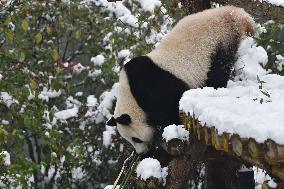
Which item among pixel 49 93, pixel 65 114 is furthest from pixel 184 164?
pixel 49 93

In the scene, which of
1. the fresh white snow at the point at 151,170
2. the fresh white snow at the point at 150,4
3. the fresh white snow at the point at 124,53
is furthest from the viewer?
the fresh white snow at the point at 124,53

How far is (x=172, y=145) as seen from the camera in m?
2.77

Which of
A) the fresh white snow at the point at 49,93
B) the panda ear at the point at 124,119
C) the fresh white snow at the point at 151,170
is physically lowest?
the fresh white snow at the point at 49,93

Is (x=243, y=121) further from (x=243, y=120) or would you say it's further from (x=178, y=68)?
(x=178, y=68)

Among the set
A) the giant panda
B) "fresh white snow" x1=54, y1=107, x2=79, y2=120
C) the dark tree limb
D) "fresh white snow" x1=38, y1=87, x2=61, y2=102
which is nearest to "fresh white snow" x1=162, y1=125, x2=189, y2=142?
the dark tree limb

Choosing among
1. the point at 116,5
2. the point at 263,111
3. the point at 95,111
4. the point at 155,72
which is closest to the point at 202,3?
the point at 155,72

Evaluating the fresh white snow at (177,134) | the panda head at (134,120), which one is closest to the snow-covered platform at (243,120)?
the fresh white snow at (177,134)

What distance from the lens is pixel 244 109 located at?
2094 millimetres

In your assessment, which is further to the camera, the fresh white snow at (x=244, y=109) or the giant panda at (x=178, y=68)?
the giant panda at (x=178, y=68)

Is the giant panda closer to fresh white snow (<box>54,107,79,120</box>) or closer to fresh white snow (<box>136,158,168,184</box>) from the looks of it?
fresh white snow (<box>136,158,168,184</box>)

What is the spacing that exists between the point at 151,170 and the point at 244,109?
94 centimetres

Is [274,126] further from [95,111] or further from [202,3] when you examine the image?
[95,111]

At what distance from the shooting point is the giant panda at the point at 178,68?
337cm

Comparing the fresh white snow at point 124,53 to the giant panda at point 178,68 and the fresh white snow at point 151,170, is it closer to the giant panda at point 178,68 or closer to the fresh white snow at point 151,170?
the giant panda at point 178,68
